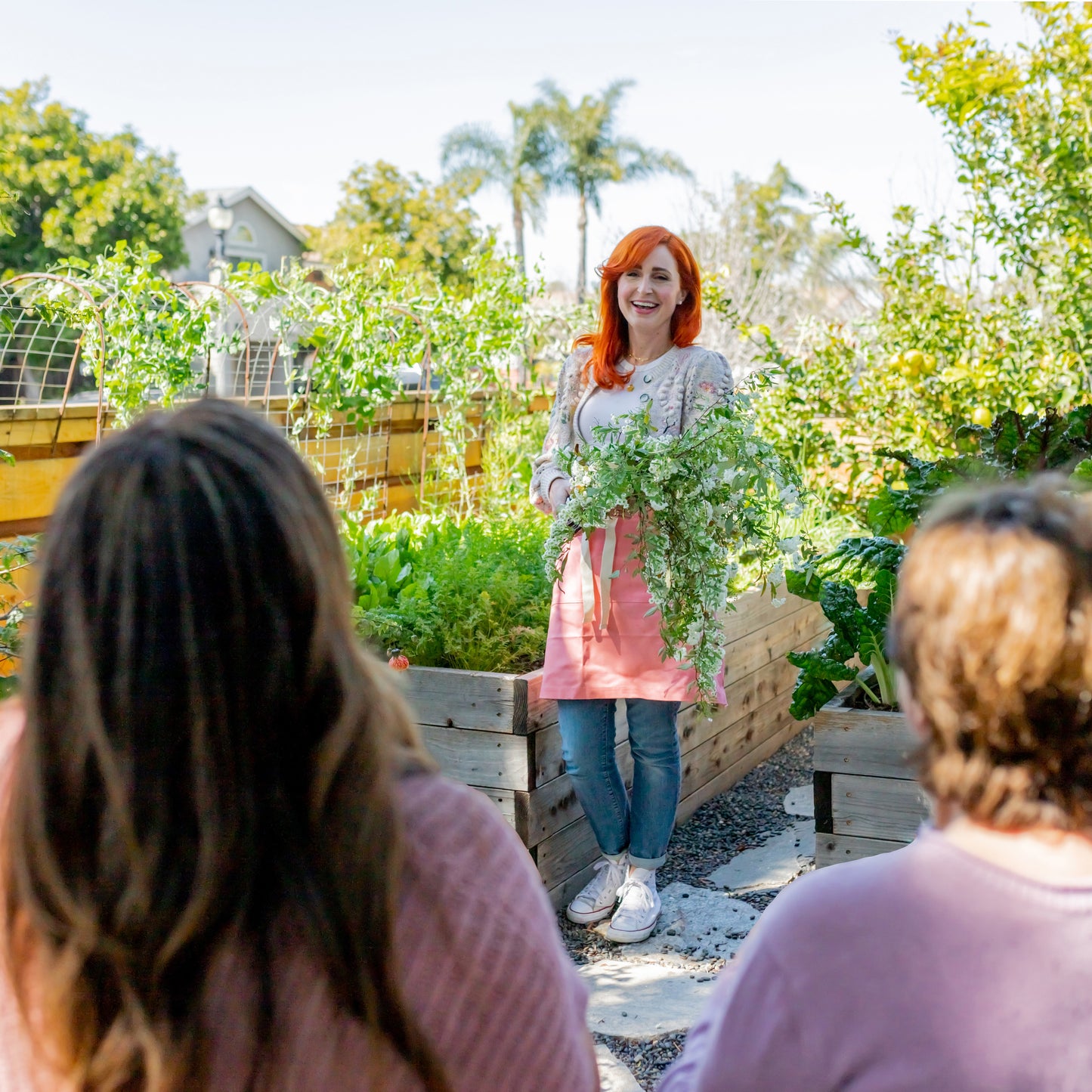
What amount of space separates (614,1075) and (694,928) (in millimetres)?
778

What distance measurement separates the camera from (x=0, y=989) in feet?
2.92

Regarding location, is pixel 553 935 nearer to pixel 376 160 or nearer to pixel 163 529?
pixel 163 529

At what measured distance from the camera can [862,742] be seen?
109 inches

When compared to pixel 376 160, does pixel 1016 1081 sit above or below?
below

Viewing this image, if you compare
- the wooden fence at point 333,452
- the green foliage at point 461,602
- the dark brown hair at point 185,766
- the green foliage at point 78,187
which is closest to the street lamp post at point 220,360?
the wooden fence at point 333,452

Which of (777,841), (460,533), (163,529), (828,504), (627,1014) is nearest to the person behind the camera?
(163,529)

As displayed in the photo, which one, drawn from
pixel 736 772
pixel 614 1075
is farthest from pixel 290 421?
pixel 614 1075

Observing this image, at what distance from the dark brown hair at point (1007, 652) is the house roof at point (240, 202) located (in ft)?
121

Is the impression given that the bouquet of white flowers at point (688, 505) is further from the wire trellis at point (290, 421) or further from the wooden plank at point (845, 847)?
the wire trellis at point (290, 421)

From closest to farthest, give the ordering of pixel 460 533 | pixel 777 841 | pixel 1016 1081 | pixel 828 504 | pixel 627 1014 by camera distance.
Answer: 1. pixel 1016 1081
2. pixel 627 1014
3. pixel 777 841
4. pixel 460 533
5. pixel 828 504

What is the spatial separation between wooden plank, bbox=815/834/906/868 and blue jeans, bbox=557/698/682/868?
41 centimetres

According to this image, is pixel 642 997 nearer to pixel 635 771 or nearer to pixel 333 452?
pixel 635 771

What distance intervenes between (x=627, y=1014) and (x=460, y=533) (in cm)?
225

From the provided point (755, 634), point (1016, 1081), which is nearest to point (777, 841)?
point (755, 634)
